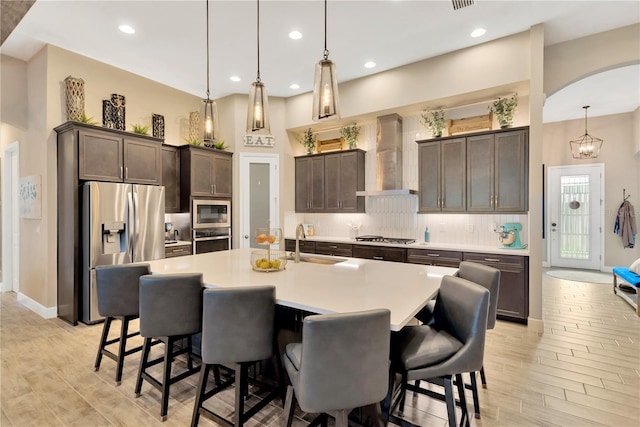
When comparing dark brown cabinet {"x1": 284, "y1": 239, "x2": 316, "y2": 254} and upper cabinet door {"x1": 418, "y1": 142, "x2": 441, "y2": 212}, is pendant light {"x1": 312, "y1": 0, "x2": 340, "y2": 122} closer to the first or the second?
upper cabinet door {"x1": 418, "y1": 142, "x2": 441, "y2": 212}

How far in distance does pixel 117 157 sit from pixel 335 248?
3.45 m

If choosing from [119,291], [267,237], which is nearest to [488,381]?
[267,237]

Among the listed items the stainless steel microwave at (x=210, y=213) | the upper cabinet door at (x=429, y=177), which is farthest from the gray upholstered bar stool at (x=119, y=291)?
the upper cabinet door at (x=429, y=177)

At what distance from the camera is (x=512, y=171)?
153 inches

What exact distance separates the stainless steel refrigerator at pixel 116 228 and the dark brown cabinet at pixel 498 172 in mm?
4476

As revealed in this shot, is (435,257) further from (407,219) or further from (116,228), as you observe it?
(116,228)

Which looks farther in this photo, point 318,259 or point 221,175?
point 221,175

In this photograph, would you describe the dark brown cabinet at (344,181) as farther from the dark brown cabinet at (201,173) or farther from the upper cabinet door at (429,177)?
the dark brown cabinet at (201,173)

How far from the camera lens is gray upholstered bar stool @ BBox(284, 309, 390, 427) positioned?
129 centimetres

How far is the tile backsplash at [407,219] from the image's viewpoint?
4457 millimetres

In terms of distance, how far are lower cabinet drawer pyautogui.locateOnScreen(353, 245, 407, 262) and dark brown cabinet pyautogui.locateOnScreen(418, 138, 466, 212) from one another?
0.76 meters

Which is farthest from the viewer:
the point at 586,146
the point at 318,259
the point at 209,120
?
the point at 586,146

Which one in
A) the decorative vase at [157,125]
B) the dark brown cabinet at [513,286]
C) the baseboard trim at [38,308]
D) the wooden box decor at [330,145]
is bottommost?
the baseboard trim at [38,308]

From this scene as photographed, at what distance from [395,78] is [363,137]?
3.83 ft
